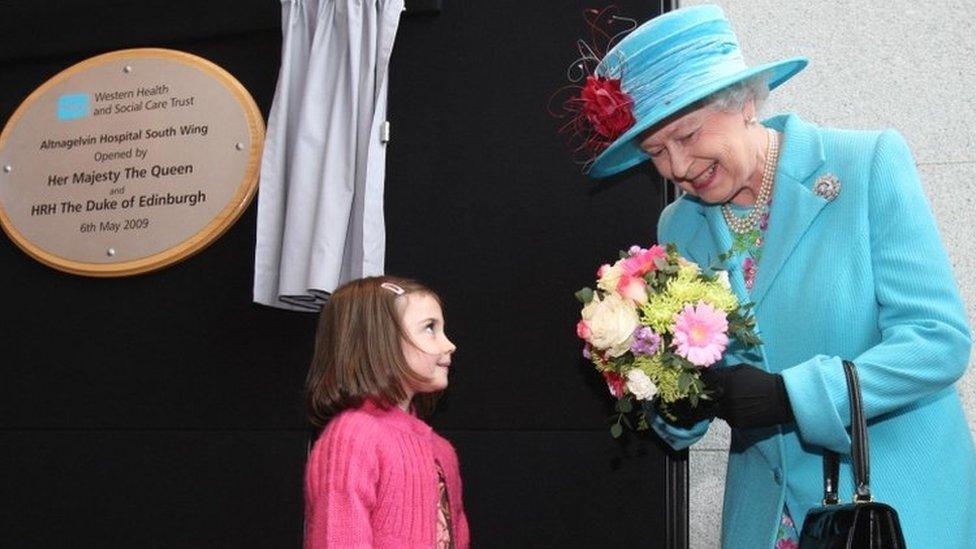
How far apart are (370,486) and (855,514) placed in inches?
34.7

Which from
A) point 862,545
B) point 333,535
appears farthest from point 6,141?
point 862,545

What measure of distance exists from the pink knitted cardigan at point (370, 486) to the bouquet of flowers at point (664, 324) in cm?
45

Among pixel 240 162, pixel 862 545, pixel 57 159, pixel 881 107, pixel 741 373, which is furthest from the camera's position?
pixel 57 159

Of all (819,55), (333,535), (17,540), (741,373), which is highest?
(819,55)

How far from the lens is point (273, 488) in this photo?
3.22 metres

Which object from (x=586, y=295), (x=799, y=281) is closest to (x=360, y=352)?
(x=586, y=295)

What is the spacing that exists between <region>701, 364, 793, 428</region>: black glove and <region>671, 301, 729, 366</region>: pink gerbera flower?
0.17 ft

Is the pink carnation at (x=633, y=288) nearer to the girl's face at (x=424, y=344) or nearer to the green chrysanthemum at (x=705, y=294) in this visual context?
the green chrysanthemum at (x=705, y=294)

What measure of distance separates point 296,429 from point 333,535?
1126mm

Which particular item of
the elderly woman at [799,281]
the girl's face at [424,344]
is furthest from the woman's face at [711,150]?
the girl's face at [424,344]

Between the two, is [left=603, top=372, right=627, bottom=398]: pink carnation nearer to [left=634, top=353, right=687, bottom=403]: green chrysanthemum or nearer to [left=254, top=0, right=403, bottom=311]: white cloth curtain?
[left=634, top=353, right=687, bottom=403]: green chrysanthemum

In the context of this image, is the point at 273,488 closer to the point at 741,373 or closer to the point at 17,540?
the point at 17,540

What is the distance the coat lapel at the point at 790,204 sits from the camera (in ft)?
6.52

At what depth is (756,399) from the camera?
1.87 meters
